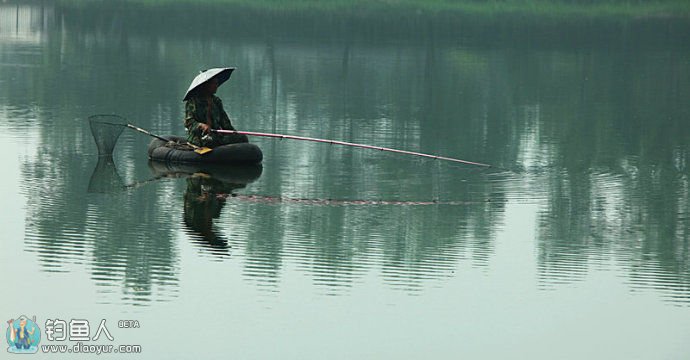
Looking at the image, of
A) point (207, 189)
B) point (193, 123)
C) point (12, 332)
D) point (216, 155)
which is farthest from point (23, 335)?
point (193, 123)

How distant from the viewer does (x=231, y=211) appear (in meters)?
18.7

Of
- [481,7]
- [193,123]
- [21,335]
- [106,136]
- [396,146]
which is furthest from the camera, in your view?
[481,7]

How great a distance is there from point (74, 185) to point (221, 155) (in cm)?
231

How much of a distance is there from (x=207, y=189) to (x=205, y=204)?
43.6 inches

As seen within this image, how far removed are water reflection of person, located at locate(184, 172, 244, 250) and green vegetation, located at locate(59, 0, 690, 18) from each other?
43499 mm

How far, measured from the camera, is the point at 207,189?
20.2 metres

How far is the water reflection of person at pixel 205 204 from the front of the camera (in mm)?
17078

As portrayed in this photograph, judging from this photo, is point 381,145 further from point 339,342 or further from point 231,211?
point 339,342

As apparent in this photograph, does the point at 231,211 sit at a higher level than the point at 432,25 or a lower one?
lower

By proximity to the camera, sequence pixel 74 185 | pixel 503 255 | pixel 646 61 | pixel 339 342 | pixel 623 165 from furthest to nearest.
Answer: pixel 646 61, pixel 623 165, pixel 74 185, pixel 503 255, pixel 339 342

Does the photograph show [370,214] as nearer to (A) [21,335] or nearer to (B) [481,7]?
(A) [21,335]

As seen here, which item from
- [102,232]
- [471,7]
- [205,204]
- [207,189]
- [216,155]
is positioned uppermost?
[471,7]

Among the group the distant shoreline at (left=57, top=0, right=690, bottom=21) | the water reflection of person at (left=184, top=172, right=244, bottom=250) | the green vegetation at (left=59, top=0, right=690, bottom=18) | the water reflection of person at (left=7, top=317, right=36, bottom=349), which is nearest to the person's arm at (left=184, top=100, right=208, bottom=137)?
the water reflection of person at (left=184, top=172, right=244, bottom=250)

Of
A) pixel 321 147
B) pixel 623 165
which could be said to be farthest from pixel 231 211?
pixel 623 165
